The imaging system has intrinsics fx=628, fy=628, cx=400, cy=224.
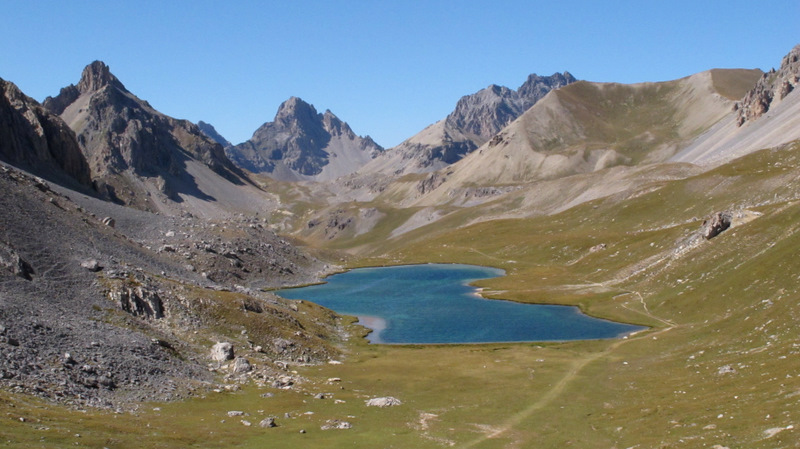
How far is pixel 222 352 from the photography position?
66375 millimetres

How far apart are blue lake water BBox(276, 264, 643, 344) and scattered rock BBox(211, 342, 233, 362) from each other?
3955 centimetres

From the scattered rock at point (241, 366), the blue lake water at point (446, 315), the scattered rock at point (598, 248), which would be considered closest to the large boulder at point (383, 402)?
the scattered rock at point (241, 366)

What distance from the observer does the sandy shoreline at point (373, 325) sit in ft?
348

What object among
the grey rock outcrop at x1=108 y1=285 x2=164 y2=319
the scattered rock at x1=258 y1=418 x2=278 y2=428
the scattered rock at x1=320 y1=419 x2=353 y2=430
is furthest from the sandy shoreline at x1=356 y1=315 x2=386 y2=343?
the scattered rock at x1=258 y1=418 x2=278 y2=428

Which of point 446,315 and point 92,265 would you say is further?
point 446,315

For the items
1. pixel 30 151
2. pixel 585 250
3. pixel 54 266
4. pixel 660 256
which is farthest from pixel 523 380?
pixel 30 151

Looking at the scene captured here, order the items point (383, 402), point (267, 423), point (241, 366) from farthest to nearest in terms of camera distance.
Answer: point (241, 366), point (383, 402), point (267, 423)

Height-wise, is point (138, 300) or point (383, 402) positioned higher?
point (138, 300)

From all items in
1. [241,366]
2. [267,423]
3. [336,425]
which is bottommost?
[336,425]

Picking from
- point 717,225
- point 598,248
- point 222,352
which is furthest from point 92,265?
point 598,248

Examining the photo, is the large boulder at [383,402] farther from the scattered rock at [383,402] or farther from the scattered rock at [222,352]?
the scattered rock at [222,352]

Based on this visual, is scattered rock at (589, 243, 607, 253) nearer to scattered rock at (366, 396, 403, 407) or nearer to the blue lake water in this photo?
the blue lake water

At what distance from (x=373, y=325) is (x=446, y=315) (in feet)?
55.4

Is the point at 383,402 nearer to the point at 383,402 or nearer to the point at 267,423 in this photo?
the point at 383,402
